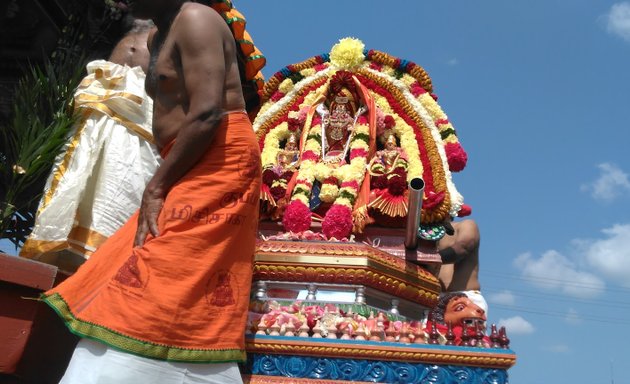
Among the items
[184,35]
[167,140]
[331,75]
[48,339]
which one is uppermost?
[331,75]

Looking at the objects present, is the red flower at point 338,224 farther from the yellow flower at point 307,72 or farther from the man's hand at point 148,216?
the man's hand at point 148,216

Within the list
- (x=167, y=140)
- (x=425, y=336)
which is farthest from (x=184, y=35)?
(x=425, y=336)

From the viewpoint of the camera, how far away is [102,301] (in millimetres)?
1698

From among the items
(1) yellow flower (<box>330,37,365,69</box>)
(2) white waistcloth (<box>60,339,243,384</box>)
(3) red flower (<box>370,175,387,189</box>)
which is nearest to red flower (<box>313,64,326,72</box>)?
(1) yellow flower (<box>330,37,365,69</box>)

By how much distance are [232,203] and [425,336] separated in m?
1.51

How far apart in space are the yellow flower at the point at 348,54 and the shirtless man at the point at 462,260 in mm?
1849

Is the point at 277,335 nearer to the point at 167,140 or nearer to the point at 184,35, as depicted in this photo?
the point at 167,140

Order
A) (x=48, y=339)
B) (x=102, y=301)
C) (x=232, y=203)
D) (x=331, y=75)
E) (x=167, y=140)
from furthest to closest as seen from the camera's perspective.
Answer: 1. (x=331, y=75)
2. (x=48, y=339)
3. (x=167, y=140)
4. (x=232, y=203)
5. (x=102, y=301)

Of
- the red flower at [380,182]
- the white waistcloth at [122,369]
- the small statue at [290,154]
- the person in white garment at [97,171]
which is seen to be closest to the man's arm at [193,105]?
the white waistcloth at [122,369]

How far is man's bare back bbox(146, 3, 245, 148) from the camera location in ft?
6.21

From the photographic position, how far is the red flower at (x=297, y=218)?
4.94m

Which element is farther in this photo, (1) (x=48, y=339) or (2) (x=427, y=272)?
(2) (x=427, y=272)

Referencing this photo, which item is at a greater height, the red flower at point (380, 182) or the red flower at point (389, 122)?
the red flower at point (389, 122)

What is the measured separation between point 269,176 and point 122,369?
3806 millimetres
